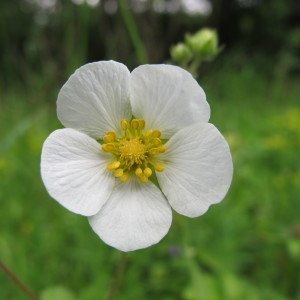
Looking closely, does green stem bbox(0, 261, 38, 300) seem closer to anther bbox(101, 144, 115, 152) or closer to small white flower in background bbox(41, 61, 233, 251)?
small white flower in background bbox(41, 61, 233, 251)

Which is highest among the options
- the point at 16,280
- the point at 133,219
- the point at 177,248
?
the point at 133,219

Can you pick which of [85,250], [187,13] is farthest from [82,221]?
[187,13]

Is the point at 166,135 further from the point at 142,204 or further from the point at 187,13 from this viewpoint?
the point at 187,13

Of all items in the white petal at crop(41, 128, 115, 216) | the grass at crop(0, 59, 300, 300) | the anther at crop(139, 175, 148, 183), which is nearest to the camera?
the white petal at crop(41, 128, 115, 216)

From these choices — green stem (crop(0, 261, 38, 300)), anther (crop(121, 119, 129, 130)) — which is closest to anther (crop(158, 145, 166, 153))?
anther (crop(121, 119, 129, 130))

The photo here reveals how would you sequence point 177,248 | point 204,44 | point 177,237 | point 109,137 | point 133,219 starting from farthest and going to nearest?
point 177,237 → point 177,248 → point 204,44 → point 109,137 → point 133,219

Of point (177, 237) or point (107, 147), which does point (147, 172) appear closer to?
point (107, 147)

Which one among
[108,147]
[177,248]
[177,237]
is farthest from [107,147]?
[177,237]
